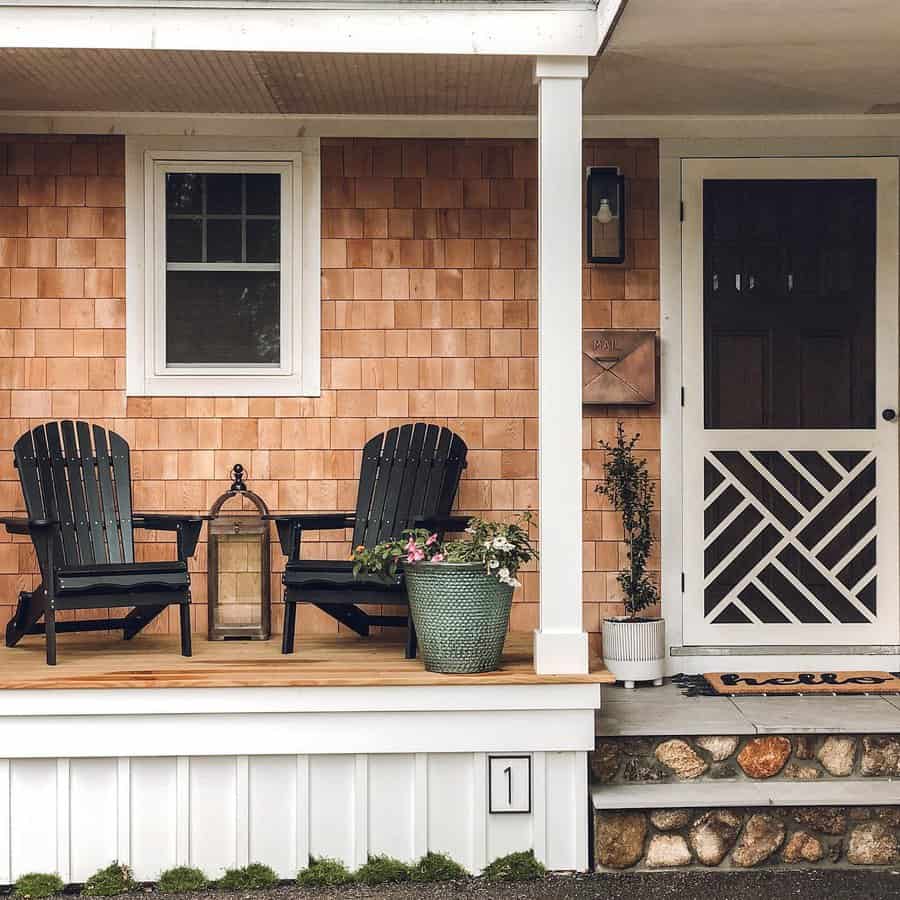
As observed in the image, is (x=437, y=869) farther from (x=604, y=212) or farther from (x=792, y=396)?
(x=604, y=212)

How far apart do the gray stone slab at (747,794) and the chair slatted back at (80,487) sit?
224 cm

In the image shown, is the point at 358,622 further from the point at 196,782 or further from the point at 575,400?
the point at 575,400

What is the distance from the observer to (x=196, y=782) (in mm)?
4336

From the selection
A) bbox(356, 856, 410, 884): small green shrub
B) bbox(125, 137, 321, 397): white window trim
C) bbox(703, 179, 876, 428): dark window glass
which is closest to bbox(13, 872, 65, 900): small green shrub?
bbox(356, 856, 410, 884): small green shrub

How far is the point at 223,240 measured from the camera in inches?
222

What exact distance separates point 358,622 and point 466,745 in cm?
108

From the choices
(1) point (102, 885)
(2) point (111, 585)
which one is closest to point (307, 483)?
(2) point (111, 585)

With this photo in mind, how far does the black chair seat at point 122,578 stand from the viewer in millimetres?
4656

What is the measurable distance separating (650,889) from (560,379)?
1.76 metres

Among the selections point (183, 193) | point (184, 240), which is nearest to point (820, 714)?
point (184, 240)

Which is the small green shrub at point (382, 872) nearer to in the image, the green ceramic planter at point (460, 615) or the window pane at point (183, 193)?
the green ceramic planter at point (460, 615)

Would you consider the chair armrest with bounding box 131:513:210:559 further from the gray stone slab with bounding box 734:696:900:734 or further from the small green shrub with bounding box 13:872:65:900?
the gray stone slab with bounding box 734:696:900:734

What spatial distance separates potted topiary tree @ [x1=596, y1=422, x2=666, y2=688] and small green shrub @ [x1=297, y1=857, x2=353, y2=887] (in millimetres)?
1573

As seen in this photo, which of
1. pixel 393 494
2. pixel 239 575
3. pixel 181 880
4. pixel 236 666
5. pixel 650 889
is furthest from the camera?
pixel 393 494
